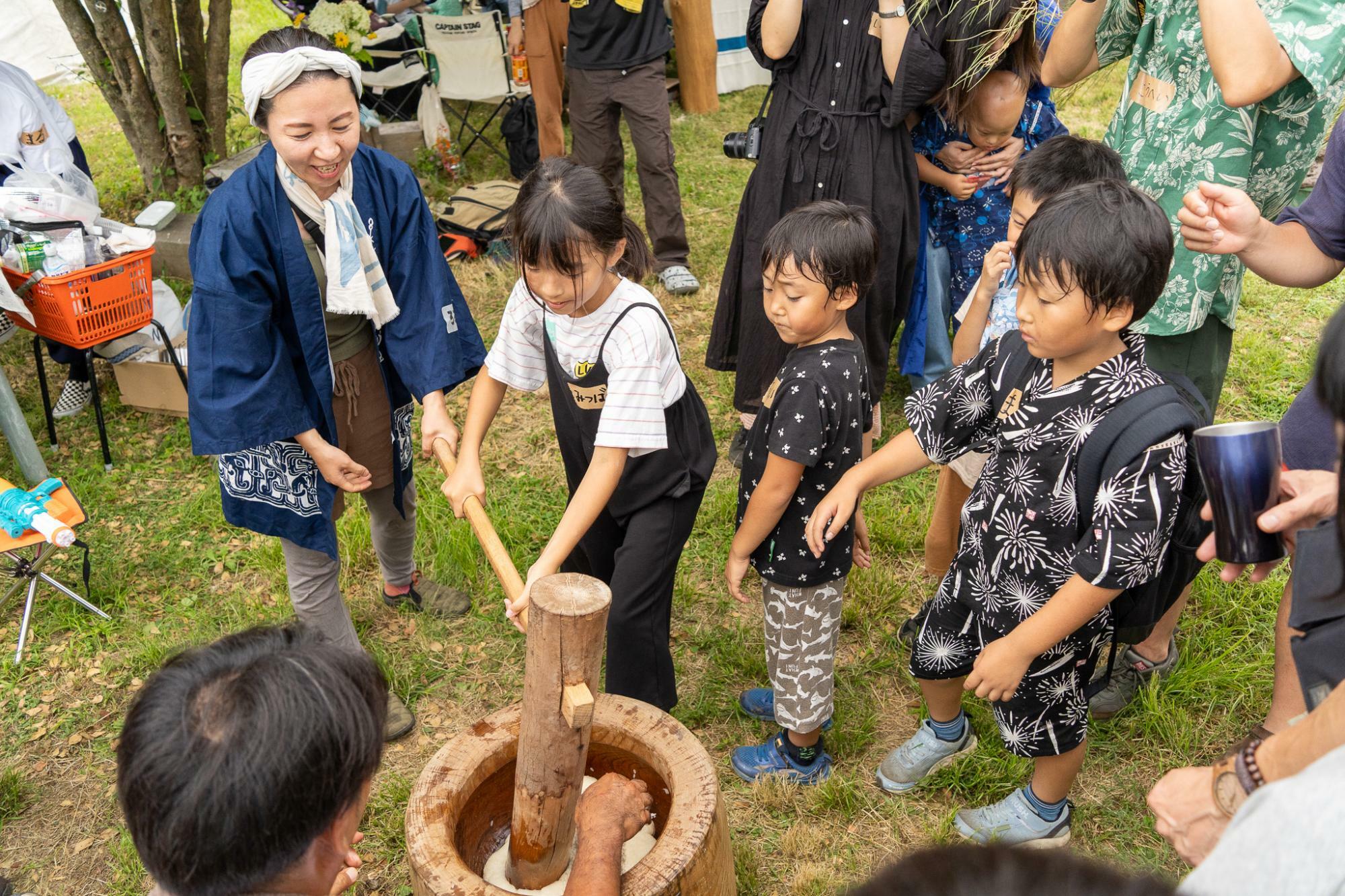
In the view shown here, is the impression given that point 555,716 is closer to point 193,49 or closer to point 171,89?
point 171,89

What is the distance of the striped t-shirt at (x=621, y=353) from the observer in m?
2.12

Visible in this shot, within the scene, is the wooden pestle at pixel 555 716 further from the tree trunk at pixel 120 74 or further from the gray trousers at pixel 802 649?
the tree trunk at pixel 120 74

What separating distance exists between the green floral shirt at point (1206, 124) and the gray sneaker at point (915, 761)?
1154 mm

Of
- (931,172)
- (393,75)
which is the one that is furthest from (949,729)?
(393,75)

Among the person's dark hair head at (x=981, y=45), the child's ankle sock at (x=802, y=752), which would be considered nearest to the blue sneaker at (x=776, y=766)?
the child's ankle sock at (x=802, y=752)

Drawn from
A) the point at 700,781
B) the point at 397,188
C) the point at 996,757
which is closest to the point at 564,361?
the point at 397,188

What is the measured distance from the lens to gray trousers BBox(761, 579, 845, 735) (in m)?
2.47

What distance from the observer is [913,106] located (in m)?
3.32

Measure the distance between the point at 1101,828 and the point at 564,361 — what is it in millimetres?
1729

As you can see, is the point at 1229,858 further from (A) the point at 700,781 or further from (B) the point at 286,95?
(B) the point at 286,95

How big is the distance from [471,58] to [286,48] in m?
5.04

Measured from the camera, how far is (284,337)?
8.09ft

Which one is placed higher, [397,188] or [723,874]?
[397,188]

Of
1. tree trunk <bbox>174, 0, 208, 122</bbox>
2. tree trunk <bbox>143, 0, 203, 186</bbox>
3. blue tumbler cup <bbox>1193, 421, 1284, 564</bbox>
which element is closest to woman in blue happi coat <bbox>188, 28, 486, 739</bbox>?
blue tumbler cup <bbox>1193, 421, 1284, 564</bbox>
